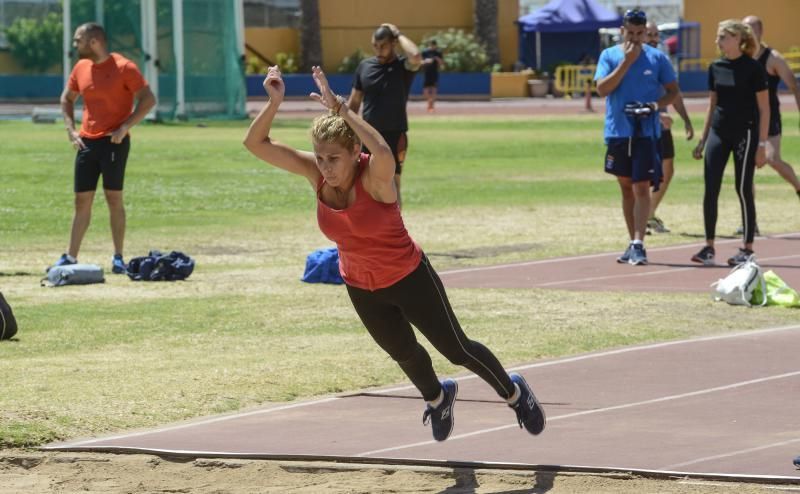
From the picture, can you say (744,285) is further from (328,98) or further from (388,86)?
(328,98)

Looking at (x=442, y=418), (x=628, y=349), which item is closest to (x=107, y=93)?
(x=628, y=349)

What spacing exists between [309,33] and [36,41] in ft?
64.5

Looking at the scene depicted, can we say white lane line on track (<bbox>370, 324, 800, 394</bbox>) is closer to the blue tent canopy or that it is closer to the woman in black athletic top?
the woman in black athletic top

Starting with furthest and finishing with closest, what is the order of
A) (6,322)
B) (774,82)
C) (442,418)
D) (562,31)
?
(562,31), (774,82), (6,322), (442,418)

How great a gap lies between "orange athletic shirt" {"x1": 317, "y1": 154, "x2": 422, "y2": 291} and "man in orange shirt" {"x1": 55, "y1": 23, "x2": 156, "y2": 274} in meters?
7.68

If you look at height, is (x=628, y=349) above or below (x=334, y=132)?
below

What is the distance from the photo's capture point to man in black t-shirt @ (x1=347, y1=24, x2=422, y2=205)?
51.0ft

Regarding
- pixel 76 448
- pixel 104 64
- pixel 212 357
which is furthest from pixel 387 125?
pixel 76 448

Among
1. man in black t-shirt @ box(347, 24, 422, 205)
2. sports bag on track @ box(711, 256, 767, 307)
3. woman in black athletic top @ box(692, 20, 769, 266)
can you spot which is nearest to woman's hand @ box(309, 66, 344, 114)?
sports bag on track @ box(711, 256, 767, 307)

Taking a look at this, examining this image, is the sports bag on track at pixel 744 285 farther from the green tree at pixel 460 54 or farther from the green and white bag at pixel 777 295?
the green tree at pixel 460 54

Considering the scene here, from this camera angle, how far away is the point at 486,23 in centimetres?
6656

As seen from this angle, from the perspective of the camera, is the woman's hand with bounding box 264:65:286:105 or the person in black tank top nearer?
the woman's hand with bounding box 264:65:286:105

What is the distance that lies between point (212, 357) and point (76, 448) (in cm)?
238

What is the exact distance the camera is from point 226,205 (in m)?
21.6
